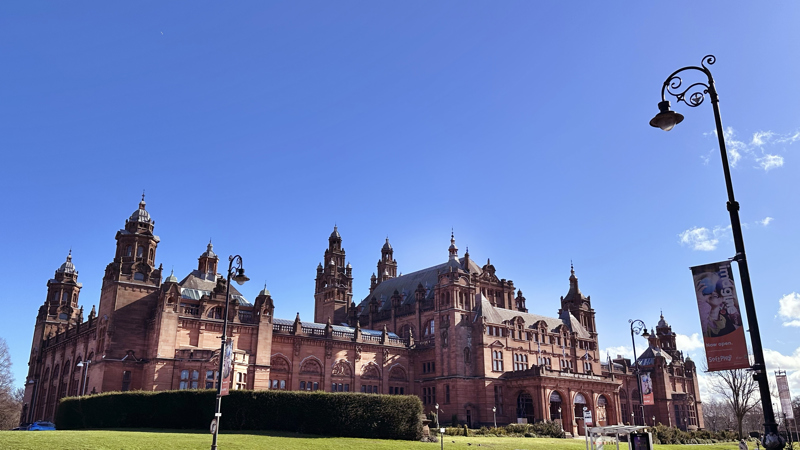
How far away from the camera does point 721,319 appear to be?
15.7m

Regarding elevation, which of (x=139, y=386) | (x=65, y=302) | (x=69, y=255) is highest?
(x=69, y=255)

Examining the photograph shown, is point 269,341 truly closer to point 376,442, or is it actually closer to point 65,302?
point 376,442

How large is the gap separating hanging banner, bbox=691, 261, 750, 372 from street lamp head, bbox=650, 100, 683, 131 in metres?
3.81

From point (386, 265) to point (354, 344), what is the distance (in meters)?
39.2

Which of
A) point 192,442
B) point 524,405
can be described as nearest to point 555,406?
point 524,405

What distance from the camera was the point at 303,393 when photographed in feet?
149

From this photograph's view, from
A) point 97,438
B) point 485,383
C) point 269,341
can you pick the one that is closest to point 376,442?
point 97,438

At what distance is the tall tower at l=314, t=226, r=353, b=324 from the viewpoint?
324ft

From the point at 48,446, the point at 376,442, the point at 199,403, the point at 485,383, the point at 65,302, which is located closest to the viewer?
the point at 48,446

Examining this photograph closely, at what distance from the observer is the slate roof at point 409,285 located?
90.8 metres

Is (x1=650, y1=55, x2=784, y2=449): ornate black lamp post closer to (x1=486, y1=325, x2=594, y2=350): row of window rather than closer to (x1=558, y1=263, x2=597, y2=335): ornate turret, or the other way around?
(x1=486, y1=325, x2=594, y2=350): row of window

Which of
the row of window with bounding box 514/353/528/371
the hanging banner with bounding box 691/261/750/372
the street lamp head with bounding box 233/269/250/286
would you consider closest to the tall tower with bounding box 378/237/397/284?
the row of window with bounding box 514/353/528/371

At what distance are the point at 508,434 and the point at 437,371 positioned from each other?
1985 centimetres

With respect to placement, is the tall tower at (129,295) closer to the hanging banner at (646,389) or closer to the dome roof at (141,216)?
the dome roof at (141,216)
